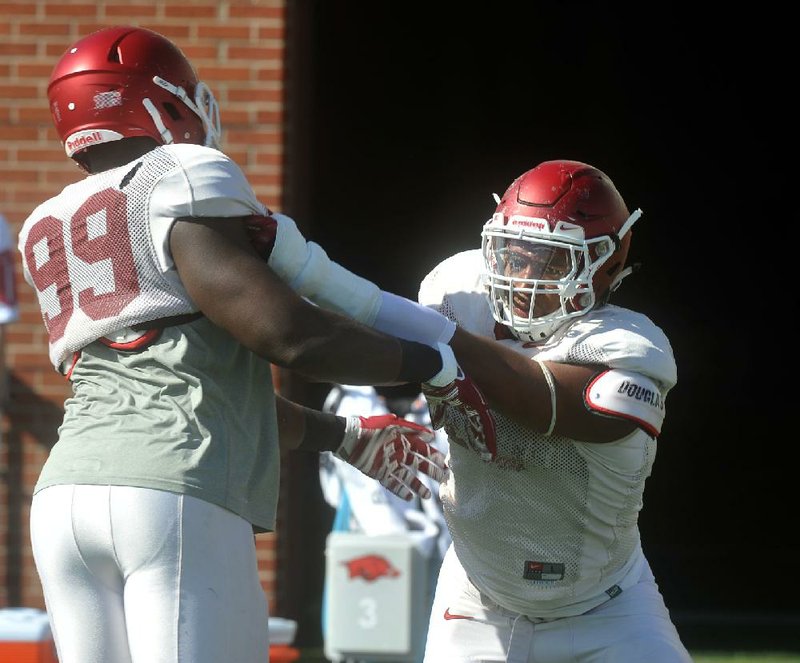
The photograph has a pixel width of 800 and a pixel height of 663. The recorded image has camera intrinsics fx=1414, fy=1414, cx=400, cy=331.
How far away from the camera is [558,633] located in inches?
121

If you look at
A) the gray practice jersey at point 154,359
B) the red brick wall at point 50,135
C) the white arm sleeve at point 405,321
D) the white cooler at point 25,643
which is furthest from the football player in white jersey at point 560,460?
the red brick wall at point 50,135

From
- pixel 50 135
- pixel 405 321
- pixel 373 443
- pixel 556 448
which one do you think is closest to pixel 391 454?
pixel 373 443

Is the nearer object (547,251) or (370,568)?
(547,251)

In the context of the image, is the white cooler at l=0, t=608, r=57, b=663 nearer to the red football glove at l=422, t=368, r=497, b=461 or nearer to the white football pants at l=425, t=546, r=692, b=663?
the white football pants at l=425, t=546, r=692, b=663

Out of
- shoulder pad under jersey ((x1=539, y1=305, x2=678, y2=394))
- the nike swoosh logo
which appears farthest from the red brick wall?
shoulder pad under jersey ((x1=539, y1=305, x2=678, y2=394))

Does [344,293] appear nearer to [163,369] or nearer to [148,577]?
[163,369]

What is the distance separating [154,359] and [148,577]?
1.26 ft

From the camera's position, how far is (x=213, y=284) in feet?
8.00

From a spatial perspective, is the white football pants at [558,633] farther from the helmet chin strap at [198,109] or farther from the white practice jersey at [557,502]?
the helmet chin strap at [198,109]

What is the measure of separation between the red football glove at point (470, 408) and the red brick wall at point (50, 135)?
113 inches

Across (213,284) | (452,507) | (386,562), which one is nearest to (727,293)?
(386,562)

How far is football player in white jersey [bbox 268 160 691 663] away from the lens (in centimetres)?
295

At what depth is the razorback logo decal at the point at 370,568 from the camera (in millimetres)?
5523

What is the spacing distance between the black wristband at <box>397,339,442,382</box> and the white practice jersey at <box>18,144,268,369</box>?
0.37 meters
